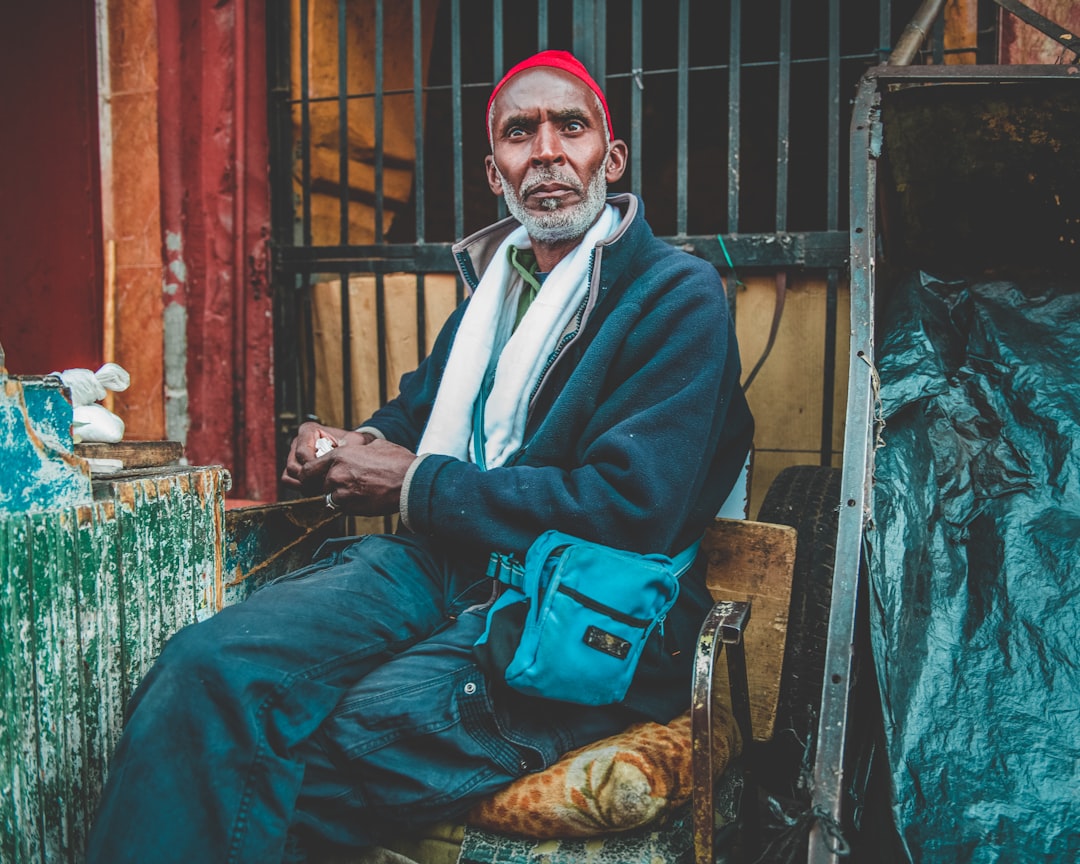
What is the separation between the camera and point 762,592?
2004 mm

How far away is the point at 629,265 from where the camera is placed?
2070 millimetres

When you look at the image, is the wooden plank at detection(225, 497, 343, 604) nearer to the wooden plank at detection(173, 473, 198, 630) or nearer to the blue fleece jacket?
the wooden plank at detection(173, 473, 198, 630)

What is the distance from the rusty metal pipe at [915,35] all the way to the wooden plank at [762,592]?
1.24 meters

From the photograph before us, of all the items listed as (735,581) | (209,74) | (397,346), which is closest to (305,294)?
(397,346)

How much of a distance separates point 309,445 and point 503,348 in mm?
561

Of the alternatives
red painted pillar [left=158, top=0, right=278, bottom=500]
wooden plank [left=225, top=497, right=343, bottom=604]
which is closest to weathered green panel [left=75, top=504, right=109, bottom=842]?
wooden plank [left=225, top=497, right=343, bottom=604]

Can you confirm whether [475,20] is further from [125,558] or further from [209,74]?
[125,558]

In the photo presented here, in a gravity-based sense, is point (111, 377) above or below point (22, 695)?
above

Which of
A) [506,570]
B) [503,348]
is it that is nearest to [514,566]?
[506,570]

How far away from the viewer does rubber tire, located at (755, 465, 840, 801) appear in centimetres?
214

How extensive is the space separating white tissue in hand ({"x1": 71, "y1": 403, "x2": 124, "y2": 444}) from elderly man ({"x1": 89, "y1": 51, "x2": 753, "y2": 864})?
450 millimetres

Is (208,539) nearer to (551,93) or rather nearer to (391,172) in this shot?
(551,93)

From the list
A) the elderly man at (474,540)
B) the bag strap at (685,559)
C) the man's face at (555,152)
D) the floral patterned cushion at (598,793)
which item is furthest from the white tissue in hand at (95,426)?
the bag strap at (685,559)

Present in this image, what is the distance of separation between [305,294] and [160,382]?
2.19ft
